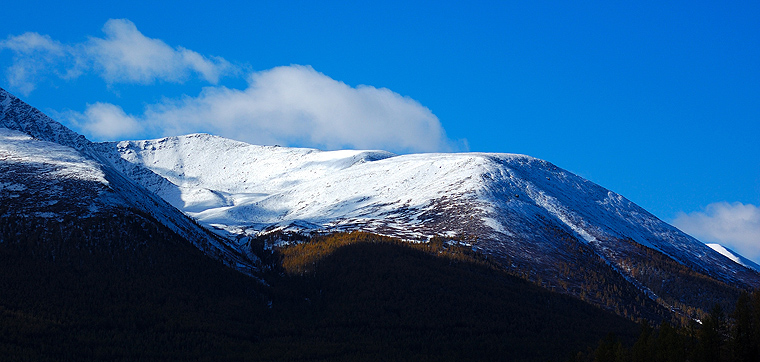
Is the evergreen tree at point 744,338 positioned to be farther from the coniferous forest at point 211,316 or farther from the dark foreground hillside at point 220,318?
the dark foreground hillside at point 220,318

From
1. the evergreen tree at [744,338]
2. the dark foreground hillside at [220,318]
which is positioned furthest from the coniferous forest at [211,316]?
the evergreen tree at [744,338]

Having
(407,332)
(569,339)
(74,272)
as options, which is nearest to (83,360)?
(74,272)

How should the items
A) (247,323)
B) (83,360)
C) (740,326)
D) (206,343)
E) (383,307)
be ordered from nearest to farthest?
(740,326) → (83,360) → (206,343) → (247,323) → (383,307)

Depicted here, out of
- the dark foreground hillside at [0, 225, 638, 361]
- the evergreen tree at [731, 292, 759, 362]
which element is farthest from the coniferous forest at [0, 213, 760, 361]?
the evergreen tree at [731, 292, 759, 362]

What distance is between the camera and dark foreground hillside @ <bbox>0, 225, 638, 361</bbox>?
149 m

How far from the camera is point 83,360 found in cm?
13888

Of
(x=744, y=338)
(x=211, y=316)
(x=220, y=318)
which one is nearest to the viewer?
(x=744, y=338)

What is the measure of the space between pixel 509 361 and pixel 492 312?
92.8 ft

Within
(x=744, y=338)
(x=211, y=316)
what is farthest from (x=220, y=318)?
(x=744, y=338)

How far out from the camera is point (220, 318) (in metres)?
174

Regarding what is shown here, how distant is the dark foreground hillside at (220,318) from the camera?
149 m

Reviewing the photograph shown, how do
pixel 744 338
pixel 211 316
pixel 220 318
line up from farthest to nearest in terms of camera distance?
pixel 220 318 < pixel 211 316 < pixel 744 338

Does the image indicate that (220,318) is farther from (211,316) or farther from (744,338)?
(744,338)

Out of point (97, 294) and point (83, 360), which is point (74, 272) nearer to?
point (97, 294)
